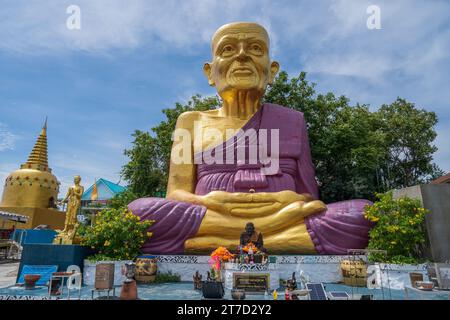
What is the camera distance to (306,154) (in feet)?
31.4

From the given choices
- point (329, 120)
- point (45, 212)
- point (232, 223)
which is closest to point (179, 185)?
point (232, 223)

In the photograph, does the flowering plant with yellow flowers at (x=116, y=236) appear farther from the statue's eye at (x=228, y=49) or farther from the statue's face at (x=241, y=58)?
the statue's eye at (x=228, y=49)

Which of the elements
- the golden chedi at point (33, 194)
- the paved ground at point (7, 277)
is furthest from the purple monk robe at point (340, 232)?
the golden chedi at point (33, 194)

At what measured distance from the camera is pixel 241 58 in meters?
9.33

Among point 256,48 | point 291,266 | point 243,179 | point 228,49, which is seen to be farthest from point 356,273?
point 228,49

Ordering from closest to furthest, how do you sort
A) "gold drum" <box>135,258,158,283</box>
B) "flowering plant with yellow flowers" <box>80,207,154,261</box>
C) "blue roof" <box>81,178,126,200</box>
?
"gold drum" <box>135,258,158,283</box>
"flowering plant with yellow flowers" <box>80,207,154,261</box>
"blue roof" <box>81,178,126,200</box>

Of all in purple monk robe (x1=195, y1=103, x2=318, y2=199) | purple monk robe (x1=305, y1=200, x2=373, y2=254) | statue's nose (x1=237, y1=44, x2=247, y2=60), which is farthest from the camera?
statue's nose (x1=237, y1=44, x2=247, y2=60)

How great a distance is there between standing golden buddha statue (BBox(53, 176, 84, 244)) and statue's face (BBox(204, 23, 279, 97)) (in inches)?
174

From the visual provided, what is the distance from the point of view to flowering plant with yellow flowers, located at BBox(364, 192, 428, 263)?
22.1 feet

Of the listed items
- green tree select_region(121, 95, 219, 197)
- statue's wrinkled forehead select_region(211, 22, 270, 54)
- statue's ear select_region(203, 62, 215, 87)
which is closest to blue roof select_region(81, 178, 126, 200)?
green tree select_region(121, 95, 219, 197)

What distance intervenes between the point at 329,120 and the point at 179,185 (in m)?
7.53

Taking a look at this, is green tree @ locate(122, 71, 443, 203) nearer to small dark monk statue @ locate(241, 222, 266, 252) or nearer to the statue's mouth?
the statue's mouth
